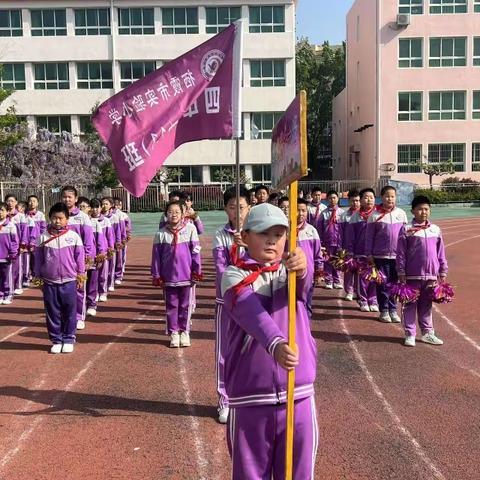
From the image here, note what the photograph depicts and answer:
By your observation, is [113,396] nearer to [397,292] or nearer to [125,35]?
[397,292]

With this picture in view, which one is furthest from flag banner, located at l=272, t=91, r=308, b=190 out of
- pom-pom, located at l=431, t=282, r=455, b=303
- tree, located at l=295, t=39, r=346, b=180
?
tree, located at l=295, t=39, r=346, b=180

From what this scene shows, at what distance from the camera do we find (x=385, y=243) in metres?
8.34

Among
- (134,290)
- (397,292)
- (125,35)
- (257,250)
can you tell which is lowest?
(134,290)

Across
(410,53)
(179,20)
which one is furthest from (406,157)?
(179,20)

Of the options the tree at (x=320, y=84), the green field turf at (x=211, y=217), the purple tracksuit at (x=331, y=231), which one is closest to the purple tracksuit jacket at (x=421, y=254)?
the purple tracksuit at (x=331, y=231)

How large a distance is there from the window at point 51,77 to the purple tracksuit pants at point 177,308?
3266 centimetres

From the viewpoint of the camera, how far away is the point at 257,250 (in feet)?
9.16

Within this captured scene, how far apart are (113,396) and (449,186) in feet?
108

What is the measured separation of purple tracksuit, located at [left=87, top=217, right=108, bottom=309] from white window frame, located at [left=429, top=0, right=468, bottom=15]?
31.9 meters

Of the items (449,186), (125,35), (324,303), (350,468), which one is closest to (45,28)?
(125,35)

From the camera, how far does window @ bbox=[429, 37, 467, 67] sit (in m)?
35.2

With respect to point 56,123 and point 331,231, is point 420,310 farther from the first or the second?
point 56,123

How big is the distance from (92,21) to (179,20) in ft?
17.6

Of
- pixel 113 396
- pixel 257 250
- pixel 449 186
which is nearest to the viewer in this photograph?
pixel 257 250
